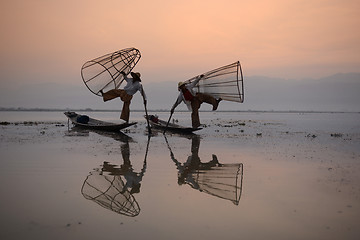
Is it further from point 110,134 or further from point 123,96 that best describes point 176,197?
point 123,96

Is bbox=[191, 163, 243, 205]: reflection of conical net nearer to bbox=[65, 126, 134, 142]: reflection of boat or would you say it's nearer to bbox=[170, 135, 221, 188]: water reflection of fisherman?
bbox=[170, 135, 221, 188]: water reflection of fisherman

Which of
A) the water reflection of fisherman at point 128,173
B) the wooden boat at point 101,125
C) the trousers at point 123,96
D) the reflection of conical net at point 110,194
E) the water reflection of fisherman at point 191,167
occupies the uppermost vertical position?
the trousers at point 123,96

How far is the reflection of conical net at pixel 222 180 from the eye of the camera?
629 cm

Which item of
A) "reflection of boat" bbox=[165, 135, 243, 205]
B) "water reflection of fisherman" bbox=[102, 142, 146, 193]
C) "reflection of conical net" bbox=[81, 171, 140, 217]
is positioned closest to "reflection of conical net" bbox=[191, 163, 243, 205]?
"reflection of boat" bbox=[165, 135, 243, 205]

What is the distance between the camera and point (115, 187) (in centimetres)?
667

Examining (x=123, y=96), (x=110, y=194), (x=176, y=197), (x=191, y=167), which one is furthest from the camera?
(x=123, y=96)

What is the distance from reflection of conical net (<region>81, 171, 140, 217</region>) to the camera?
208 inches

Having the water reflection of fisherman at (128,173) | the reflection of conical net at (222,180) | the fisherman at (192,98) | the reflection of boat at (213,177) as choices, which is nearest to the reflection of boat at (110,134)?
the fisherman at (192,98)

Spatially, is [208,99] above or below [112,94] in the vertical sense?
above

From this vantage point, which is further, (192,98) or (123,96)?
(123,96)

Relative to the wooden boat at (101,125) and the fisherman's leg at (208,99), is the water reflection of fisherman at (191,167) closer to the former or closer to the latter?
the fisherman's leg at (208,99)

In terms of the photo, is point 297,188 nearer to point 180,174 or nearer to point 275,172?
point 275,172

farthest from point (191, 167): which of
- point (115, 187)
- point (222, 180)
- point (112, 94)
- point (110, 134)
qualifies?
point (112, 94)

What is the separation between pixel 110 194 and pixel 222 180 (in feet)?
8.85
